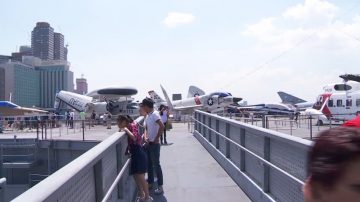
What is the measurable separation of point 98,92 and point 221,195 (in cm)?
4086

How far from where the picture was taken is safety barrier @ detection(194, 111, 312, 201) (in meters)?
4.64

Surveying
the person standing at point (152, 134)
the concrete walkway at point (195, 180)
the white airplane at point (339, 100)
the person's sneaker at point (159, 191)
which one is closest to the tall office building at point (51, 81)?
the white airplane at point (339, 100)

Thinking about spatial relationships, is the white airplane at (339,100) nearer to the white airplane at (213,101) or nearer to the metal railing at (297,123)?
the metal railing at (297,123)

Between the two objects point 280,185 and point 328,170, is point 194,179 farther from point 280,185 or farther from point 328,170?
point 328,170

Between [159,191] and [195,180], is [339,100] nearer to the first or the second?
[195,180]

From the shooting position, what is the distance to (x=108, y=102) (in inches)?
1841

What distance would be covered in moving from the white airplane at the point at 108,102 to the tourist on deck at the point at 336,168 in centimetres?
4308

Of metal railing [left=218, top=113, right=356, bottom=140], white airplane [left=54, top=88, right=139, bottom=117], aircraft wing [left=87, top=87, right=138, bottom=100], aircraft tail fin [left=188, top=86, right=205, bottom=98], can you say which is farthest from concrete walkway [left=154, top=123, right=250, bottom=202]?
aircraft tail fin [left=188, top=86, right=205, bottom=98]

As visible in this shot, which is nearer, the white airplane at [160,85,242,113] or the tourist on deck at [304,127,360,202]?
the tourist on deck at [304,127,360,202]

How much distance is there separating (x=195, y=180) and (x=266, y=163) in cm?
326

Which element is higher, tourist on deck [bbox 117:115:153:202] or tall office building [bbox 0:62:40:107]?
tall office building [bbox 0:62:40:107]

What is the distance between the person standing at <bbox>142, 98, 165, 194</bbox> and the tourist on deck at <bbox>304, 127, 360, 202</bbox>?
620cm

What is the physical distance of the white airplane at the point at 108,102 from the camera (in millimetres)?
46125

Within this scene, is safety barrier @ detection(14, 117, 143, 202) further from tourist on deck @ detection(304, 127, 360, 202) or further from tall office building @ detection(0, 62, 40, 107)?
tall office building @ detection(0, 62, 40, 107)
